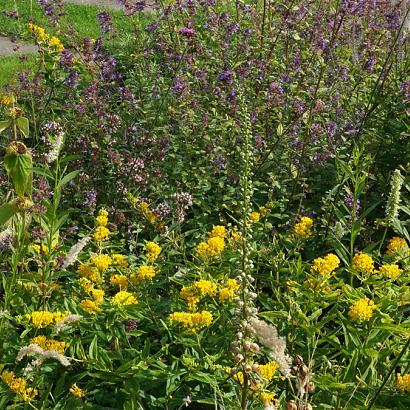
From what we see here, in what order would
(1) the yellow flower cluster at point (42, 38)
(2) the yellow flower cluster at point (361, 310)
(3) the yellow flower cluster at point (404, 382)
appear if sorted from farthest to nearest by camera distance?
(1) the yellow flower cluster at point (42, 38) < (2) the yellow flower cluster at point (361, 310) < (3) the yellow flower cluster at point (404, 382)

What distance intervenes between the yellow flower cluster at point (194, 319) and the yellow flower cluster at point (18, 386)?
0.59 metres

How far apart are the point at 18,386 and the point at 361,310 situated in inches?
51.4

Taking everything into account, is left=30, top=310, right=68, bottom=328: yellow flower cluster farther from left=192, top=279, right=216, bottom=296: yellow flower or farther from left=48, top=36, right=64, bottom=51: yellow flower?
left=48, top=36, right=64, bottom=51: yellow flower

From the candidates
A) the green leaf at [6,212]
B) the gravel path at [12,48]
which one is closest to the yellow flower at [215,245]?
the green leaf at [6,212]

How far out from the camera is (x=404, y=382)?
2.52 meters

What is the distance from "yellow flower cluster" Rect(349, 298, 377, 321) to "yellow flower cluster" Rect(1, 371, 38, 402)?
1.23 meters

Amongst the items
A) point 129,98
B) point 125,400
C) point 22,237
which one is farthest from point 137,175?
point 125,400

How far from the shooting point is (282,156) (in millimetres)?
4473

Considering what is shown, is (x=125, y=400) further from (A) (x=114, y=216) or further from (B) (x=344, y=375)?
(A) (x=114, y=216)

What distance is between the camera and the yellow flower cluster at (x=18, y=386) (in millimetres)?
2516

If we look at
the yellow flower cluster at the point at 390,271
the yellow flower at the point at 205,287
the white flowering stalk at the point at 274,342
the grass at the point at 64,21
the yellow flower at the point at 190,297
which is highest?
the white flowering stalk at the point at 274,342

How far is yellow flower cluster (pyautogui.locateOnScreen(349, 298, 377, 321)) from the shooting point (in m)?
2.75

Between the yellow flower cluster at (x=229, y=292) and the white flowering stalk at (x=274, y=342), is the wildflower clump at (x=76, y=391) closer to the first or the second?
the yellow flower cluster at (x=229, y=292)

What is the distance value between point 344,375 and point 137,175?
1967 mm
